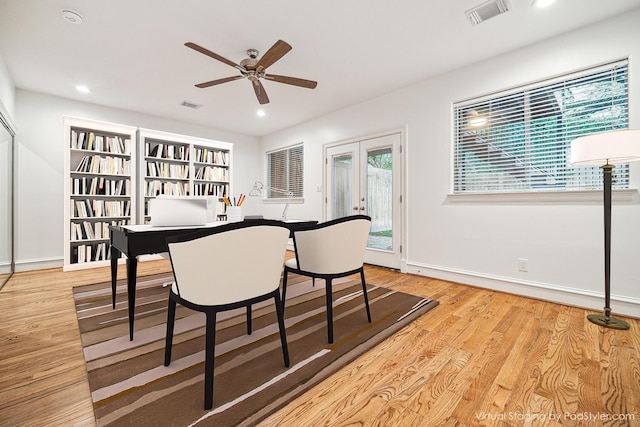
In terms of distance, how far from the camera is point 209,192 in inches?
206

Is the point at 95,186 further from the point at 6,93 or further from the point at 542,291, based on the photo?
the point at 542,291

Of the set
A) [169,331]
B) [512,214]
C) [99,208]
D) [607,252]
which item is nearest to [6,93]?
[99,208]

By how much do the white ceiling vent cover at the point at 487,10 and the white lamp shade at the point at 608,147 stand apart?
47.5 inches

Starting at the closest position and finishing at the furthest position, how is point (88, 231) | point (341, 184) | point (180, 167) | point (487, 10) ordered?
point (487, 10)
point (88, 231)
point (341, 184)
point (180, 167)

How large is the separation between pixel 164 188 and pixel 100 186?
855mm

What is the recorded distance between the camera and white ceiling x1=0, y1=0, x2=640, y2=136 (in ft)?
7.19

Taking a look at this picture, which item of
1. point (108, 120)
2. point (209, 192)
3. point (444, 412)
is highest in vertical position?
point (108, 120)

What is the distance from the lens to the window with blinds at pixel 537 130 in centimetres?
235

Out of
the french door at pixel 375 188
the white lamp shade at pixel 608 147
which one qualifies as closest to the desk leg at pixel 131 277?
the french door at pixel 375 188

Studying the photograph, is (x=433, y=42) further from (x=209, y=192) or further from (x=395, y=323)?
(x=209, y=192)

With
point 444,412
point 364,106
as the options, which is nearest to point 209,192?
point 364,106

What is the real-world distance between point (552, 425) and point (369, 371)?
0.78 metres

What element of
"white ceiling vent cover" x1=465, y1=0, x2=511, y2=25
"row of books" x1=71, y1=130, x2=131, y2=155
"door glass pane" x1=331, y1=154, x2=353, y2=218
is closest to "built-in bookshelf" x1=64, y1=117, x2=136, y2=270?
"row of books" x1=71, y1=130, x2=131, y2=155

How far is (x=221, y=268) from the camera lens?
1.24 metres
